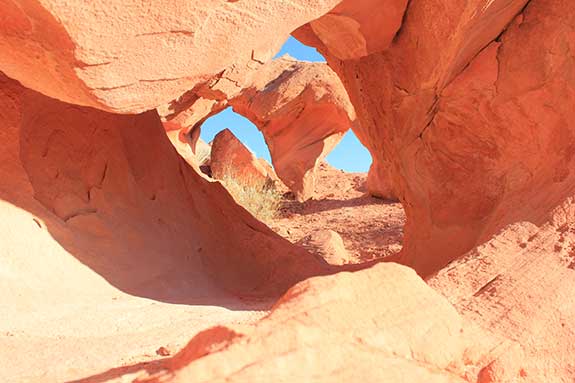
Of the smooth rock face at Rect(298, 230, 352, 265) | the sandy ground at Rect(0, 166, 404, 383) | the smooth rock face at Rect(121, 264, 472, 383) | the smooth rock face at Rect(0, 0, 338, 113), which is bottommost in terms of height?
the smooth rock face at Rect(121, 264, 472, 383)

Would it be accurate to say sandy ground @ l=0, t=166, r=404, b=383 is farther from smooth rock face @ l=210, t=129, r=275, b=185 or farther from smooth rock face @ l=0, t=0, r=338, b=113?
smooth rock face @ l=210, t=129, r=275, b=185

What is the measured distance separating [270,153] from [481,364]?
11257mm

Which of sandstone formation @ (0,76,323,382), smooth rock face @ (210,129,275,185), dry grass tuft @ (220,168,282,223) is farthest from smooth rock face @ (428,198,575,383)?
smooth rock face @ (210,129,275,185)

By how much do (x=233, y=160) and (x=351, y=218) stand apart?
12.6 feet

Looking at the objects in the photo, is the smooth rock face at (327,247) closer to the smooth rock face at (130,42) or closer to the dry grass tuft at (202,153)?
the smooth rock face at (130,42)

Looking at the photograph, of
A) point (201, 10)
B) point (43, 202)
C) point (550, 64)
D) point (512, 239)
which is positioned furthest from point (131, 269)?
point (550, 64)

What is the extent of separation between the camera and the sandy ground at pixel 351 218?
7.62m

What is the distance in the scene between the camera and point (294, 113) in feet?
38.4

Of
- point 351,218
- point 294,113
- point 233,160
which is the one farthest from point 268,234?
point 233,160

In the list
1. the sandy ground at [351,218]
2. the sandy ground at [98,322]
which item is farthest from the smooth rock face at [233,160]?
the sandy ground at [98,322]

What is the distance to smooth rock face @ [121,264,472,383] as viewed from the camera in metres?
1.23

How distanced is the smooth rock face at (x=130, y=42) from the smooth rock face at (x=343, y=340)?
3.50ft

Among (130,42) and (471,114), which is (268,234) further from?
(130,42)

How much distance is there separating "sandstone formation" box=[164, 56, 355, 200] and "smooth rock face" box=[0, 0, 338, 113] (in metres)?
8.57
